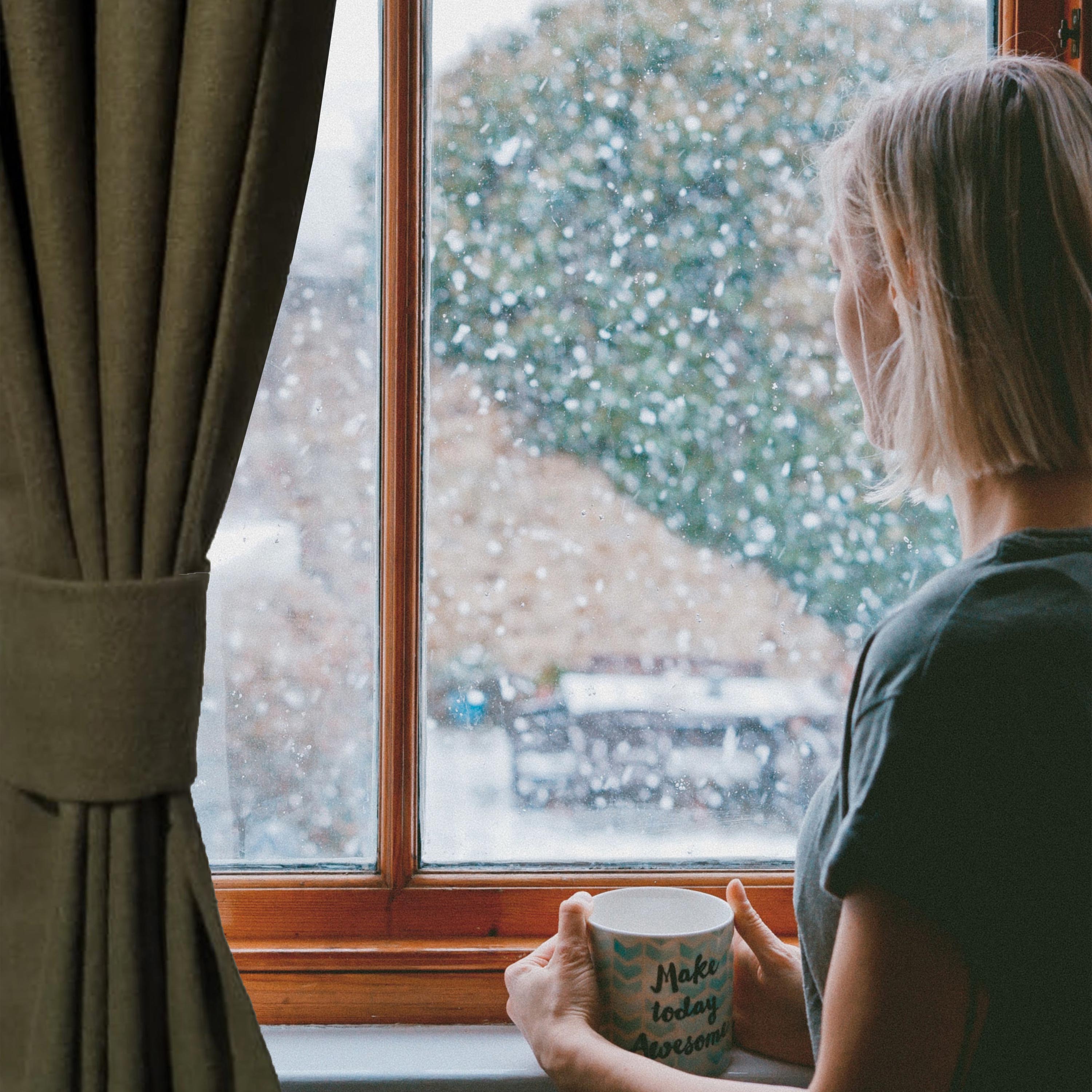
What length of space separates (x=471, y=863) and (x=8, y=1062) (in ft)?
1.43

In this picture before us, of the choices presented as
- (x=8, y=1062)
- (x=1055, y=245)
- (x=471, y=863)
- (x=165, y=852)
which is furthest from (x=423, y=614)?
(x=1055, y=245)

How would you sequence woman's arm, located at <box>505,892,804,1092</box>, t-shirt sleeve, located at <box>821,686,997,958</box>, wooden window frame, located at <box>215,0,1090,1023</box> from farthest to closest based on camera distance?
wooden window frame, located at <box>215,0,1090,1023</box> → woman's arm, located at <box>505,892,804,1092</box> → t-shirt sleeve, located at <box>821,686,997,958</box>

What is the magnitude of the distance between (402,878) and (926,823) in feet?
1.80

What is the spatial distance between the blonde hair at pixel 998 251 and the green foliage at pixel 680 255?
12.1 inches

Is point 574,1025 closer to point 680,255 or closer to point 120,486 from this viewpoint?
point 120,486

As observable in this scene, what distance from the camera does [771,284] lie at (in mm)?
990

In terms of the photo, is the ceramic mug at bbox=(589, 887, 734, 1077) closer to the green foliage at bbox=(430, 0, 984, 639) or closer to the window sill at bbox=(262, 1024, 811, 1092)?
the window sill at bbox=(262, 1024, 811, 1092)

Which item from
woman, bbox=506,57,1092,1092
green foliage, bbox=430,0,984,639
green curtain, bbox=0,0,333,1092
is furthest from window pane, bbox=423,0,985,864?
green curtain, bbox=0,0,333,1092

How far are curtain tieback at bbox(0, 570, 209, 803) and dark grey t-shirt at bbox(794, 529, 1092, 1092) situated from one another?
16.7 inches

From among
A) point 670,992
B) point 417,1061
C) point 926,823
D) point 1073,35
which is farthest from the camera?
point 1073,35

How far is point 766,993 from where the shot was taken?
33.3 inches

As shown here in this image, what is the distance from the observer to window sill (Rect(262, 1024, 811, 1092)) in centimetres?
81

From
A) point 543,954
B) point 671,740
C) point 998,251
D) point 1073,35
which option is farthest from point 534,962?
point 1073,35

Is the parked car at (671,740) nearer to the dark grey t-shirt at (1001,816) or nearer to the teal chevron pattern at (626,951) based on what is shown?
the teal chevron pattern at (626,951)
